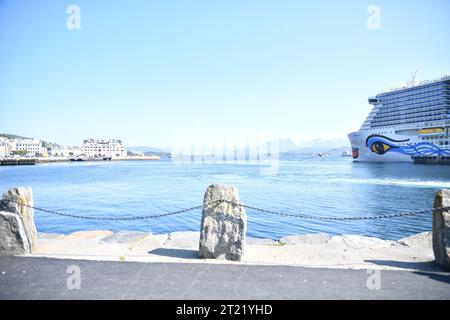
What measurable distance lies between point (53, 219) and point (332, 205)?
17450mm

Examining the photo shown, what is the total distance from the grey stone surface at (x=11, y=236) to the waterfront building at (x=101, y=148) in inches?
7477

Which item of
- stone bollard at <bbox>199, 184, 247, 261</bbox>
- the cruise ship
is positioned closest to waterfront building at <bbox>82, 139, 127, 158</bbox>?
the cruise ship

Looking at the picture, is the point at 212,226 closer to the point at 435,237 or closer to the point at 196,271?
the point at 196,271

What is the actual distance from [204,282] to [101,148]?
662ft

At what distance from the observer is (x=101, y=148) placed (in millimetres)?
190125

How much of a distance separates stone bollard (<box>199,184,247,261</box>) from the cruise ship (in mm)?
77221

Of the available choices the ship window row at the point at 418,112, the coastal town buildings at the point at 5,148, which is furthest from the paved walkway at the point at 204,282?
the coastal town buildings at the point at 5,148

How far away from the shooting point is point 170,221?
15.5 m

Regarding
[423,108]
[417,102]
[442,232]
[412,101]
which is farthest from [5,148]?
[442,232]

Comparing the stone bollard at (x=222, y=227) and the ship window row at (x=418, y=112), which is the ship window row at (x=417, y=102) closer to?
the ship window row at (x=418, y=112)

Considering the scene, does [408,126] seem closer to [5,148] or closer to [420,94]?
[420,94]

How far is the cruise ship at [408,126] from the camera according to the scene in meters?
68.7

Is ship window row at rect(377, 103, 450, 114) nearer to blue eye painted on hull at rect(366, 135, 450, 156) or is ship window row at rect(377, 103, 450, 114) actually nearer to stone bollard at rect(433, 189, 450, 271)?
blue eye painted on hull at rect(366, 135, 450, 156)

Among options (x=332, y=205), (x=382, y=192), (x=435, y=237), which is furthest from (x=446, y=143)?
(x=435, y=237)
